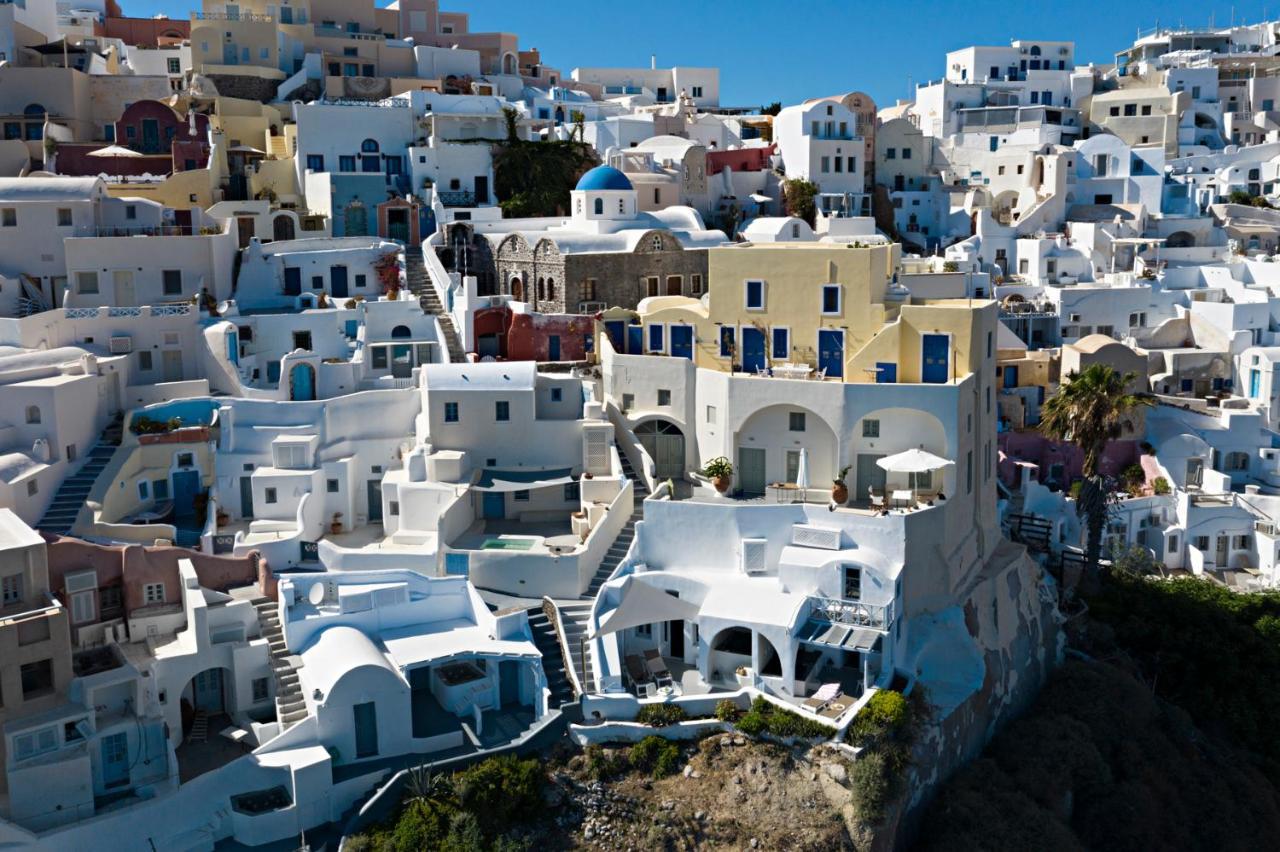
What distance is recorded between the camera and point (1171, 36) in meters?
95.5

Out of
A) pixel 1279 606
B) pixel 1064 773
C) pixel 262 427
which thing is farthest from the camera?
pixel 1279 606

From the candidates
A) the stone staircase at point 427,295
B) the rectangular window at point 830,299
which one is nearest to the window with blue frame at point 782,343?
the rectangular window at point 830,299

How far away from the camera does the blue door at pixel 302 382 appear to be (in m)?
41.8

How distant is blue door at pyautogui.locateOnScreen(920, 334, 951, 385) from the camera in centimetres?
3525

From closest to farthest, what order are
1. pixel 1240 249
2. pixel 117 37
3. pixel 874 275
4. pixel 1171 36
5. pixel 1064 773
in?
pixel 1064 773 < pixel 874 275 < pixel 1240 249 < pixel 117 37 < pixel 1171 36

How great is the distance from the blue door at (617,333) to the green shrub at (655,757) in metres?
18.3

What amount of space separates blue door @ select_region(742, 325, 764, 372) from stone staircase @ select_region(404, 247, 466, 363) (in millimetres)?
11393

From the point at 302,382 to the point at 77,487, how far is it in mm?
8369

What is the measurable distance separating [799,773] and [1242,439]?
3188 cm

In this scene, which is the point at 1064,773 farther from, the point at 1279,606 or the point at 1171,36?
the point at 1171,36

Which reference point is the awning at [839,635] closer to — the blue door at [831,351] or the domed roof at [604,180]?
the blue door at [831,351]

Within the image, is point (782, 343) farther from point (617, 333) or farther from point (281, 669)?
point (281, 669)

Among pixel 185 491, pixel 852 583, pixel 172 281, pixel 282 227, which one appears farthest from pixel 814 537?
pixel 282 227

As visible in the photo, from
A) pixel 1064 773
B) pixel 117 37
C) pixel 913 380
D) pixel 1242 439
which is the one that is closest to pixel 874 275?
pixel 913 380
